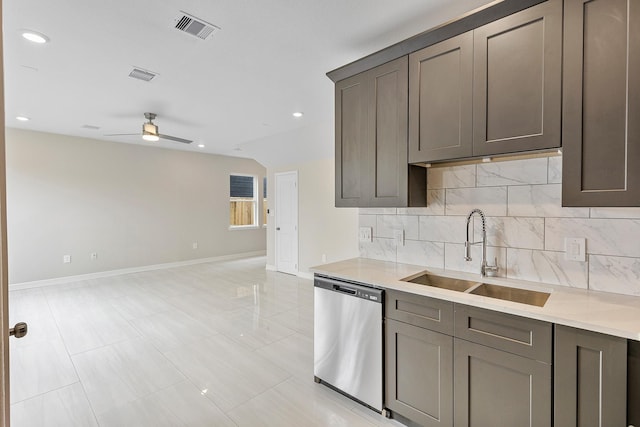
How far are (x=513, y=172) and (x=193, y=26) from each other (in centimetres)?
251

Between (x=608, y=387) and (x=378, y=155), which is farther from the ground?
(x=378, y=155)

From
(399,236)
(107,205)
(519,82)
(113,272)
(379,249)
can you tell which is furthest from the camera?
(113,272)

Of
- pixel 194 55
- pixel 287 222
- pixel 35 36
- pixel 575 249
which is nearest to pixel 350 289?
pixel 575 249

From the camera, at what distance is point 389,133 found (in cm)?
223

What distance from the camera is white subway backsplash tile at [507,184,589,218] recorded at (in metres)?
1.82

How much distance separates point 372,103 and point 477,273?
58.6 inches

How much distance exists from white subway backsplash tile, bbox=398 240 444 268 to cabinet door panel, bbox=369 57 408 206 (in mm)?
467

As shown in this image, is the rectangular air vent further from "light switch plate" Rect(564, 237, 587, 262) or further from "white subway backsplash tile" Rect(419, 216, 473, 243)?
"light switch plate" Rect(564, 237, 587, 262)

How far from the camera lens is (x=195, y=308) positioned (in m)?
4.17

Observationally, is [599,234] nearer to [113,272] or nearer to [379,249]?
[379,249]

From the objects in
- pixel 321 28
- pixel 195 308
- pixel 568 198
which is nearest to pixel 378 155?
pixel 321 28

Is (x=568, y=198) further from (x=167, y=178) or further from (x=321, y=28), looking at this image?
(x=167, y=178)

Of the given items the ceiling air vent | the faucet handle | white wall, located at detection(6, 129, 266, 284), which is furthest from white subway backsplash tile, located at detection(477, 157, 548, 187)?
white wall, located at detection(6, 129, 266, 284)

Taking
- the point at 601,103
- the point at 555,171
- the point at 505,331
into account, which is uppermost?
the point at 601,103
